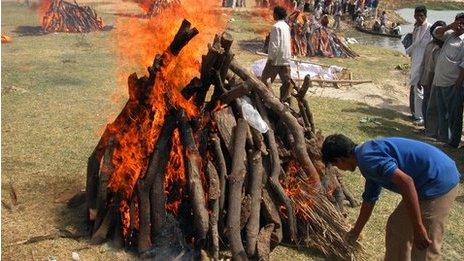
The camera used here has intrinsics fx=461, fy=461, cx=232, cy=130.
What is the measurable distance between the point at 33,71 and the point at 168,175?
9.98 meters

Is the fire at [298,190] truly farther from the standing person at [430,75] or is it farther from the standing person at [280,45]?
the standing person at [430,75]

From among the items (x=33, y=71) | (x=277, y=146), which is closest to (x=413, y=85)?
(x=277, y=146)

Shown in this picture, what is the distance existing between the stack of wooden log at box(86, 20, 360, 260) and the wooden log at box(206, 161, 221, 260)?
0.04 ft

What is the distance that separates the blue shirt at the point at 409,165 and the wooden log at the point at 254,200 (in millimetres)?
1471

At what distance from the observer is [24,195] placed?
6.50 metres

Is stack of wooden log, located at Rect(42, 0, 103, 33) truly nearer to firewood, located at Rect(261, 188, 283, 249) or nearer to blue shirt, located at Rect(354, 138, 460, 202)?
firewood, located at Rect(261, 188, 283, 249)

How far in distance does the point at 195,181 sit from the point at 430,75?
7.24 m

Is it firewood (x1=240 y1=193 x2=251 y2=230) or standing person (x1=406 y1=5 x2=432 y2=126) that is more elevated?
standing person (x1=406 y1=5 x2=432 y2=126)

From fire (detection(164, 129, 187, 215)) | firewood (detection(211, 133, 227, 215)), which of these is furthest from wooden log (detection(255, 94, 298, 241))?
fire (detection(164, 129, 187, 215))

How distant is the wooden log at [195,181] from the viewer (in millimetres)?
5023

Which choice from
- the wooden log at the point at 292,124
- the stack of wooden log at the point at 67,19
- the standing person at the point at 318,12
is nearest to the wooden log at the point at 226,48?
the wooden log at the point at 292,124

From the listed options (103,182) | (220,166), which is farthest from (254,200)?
(103,182)

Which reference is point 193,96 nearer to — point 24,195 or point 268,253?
point 268,253

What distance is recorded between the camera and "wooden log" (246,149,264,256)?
512cm
